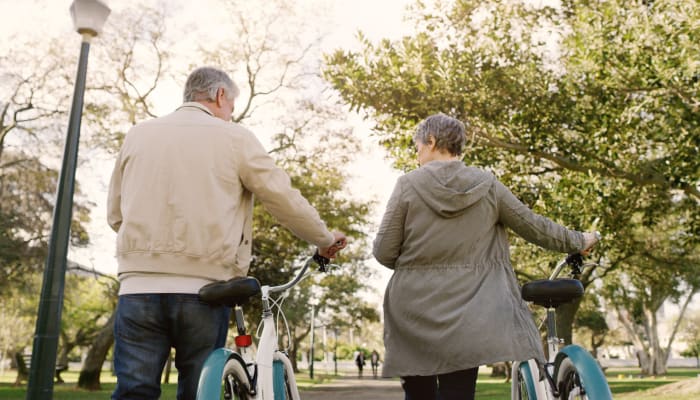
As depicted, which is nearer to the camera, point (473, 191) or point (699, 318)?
point (473, 191)

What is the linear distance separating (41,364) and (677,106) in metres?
9.04

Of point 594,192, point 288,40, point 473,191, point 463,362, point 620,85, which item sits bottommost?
point 463,362

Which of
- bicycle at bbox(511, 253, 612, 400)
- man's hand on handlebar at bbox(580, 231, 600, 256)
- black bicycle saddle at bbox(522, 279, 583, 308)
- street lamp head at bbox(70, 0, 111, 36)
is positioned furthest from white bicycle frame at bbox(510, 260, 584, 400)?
street lamp head at bbox(70, 0, 111, 36)

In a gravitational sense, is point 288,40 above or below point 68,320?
above

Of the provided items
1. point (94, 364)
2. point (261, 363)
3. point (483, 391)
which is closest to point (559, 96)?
point (261, 363)

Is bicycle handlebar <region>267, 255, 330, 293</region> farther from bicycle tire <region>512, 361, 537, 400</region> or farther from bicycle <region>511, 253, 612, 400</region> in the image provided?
bicycle tire <region>512, 361, 537, 400</region>

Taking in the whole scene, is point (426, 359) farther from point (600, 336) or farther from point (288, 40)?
point (600, 336)

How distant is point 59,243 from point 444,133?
18.1 feet

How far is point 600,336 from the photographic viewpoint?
75062mm

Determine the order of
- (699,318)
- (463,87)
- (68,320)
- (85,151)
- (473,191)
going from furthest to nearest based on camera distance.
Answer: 1. (699,318)
2. (68,320)
3. (85,151)
4. (463,87)
5. (473,191)

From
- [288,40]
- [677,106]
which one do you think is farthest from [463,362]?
[288,40]

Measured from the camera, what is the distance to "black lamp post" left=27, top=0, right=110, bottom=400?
7727mm

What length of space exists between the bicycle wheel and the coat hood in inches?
48.1

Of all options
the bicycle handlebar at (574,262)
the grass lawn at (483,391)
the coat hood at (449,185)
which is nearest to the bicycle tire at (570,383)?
the bicycle handlebar at (574,262)
